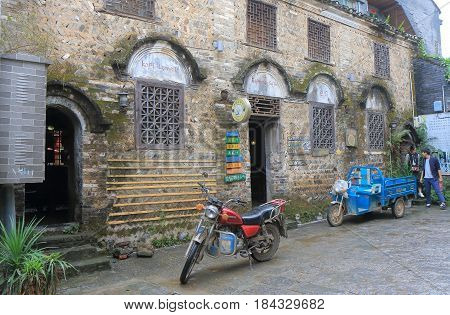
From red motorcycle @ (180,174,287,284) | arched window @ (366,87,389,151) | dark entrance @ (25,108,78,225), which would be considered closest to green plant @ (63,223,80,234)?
dark entrance @ (25,108,78,225)

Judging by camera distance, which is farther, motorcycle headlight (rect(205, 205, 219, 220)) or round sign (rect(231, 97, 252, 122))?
round sign (rect(231, 97, 252, 122))

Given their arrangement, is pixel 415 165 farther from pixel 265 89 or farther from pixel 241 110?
pixel 241 110

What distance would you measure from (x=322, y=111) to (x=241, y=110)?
11.8 ft

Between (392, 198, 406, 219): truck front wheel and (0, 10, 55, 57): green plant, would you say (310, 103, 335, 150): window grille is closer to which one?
(392, 198, 406, 219): truck front wheel

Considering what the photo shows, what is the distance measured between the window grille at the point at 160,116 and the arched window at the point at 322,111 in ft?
13.9

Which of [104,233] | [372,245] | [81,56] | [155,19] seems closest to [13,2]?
[81,56]

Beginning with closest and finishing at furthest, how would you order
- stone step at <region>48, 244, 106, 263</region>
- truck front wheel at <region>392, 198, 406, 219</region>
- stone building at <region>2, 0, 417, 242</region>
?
stone step at <region>48, 244, 106, 263</region> < stone building at <region>2, 0, 417, 242</region> < truck front wheel at <region>392, 198, 406, 219</region>

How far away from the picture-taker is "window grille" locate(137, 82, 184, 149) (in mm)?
7277

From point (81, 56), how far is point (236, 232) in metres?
4.11

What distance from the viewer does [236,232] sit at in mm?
5633

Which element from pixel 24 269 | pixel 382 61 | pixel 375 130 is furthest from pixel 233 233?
pixel 382 61

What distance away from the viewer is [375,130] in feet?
41.2

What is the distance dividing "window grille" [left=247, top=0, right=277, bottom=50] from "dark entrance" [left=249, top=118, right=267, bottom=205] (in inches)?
83.8
